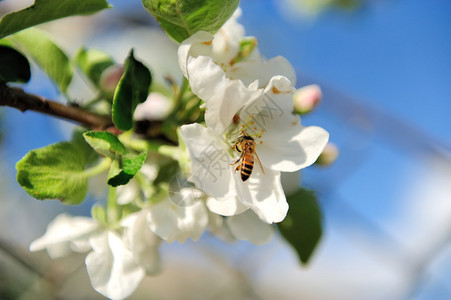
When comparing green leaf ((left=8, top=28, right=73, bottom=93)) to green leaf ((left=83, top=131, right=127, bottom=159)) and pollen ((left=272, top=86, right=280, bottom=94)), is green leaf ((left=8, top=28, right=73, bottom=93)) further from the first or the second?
pollen ((left=272, top=86, right=280, bottom=94))

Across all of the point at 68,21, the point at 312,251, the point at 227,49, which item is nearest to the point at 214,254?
the point at 312,251

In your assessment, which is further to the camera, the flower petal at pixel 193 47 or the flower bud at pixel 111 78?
the flower bud at pixel 111 78

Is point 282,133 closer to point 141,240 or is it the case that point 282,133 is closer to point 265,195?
point 265,195

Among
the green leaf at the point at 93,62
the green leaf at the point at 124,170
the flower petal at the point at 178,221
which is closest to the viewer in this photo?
the green leaf at the point at 124,170

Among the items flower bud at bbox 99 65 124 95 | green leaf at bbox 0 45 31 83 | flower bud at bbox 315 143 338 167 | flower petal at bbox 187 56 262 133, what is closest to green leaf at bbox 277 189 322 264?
flower bud at bbox 315 143 338 167

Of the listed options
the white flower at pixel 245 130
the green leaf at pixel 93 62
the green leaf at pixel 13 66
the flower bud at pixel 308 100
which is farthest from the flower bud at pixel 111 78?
the flower bud at pixel 308 100

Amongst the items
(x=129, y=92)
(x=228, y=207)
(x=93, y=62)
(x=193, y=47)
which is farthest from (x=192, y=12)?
(x=93, y=62)

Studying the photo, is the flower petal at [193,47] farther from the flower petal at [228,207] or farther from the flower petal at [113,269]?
the flower petal at [113,269]
